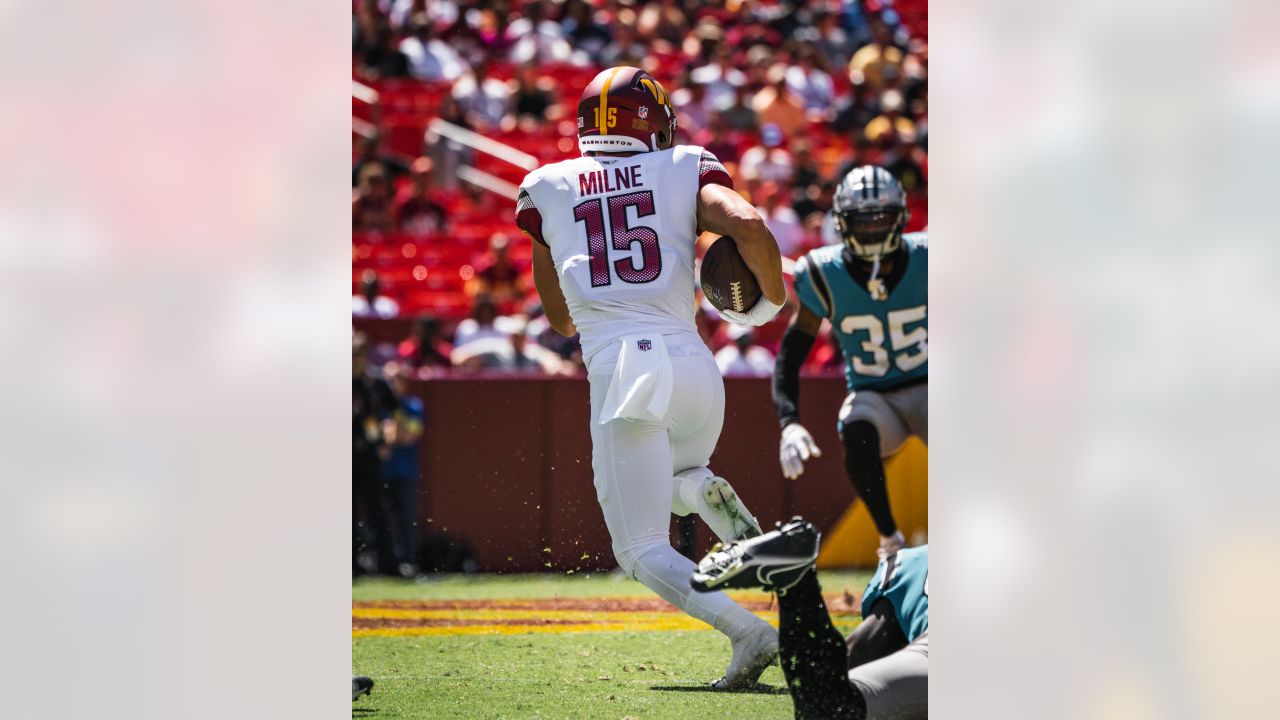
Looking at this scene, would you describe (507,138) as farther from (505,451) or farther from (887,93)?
(505,451)

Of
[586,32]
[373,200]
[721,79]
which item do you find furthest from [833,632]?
[586,32]

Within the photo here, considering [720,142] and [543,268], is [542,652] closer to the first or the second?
[543,268]

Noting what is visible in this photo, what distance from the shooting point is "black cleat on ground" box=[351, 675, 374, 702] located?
4.16m

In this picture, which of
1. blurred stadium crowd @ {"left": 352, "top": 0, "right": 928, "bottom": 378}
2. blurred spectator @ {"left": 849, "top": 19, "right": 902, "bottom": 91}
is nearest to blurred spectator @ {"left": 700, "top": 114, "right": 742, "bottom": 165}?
blurred stadium crowd @ {"left": 352, "top": 0, "right": 928, "bottom": 378}

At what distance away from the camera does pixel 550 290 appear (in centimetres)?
403

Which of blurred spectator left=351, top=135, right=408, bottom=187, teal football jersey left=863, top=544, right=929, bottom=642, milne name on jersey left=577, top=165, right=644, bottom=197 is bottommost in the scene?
teal football jersey left=863, top=544, right=929, bottom=642

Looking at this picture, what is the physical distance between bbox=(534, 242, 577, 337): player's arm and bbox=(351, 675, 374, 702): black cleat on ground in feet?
3.80

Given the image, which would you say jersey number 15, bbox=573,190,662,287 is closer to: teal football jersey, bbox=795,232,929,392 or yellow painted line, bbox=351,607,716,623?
teal football jersey, bbox=795,232,929,392

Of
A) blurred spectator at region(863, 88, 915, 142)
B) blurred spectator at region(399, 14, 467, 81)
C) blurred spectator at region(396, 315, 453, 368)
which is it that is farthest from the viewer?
blurred spectator at region(399, 14, 467, 81)

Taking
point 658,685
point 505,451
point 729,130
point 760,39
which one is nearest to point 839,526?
point 505,451

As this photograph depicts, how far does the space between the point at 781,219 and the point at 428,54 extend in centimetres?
363

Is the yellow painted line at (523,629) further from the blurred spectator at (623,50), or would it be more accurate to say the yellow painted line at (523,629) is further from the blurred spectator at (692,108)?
the blurred spectator at (623,50)

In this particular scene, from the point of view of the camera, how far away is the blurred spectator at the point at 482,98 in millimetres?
10289

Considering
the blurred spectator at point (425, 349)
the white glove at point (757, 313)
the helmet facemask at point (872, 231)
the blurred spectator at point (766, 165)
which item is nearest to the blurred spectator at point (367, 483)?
the blurred spectator at point (425, 349)
